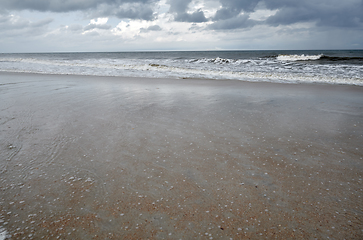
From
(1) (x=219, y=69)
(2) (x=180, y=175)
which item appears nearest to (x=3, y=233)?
(2) (x=180, y=175)

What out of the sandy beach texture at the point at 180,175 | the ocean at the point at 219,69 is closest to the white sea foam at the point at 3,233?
the sandy beach texture at the point at 180,175

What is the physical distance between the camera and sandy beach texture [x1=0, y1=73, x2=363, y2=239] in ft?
6.52

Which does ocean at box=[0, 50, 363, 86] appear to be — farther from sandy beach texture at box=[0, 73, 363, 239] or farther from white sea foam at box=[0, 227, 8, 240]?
white sea foam at box=[0, 227, 8, 240]

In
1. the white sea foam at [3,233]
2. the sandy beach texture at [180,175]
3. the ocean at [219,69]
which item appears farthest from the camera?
the ocean at [219,69]

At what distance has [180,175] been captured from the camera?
278cm

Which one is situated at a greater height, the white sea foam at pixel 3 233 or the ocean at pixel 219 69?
the ocean at pixel 219 69

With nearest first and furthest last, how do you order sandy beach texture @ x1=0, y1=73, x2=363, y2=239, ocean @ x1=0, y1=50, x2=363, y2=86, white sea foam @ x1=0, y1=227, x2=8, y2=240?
white sea foam @ x1=0, y1=227, x2=8, y2=240
sandy beach texture @ x1=0, y1=73, x2=363, y2=239
ocean @ x1=0, y1=50, x2=363, y2=86

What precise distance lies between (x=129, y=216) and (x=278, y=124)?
381 centimetres

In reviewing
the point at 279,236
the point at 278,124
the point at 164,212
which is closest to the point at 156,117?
the point at 278,124

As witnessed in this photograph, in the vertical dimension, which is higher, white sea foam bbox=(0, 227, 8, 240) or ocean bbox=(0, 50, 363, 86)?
ocean bbox=(0, 50, 363, 86)

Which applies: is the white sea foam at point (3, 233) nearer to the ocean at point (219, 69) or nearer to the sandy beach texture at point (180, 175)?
the sandy beach texture at point (180, 175)

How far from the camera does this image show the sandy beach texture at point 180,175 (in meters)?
1.99

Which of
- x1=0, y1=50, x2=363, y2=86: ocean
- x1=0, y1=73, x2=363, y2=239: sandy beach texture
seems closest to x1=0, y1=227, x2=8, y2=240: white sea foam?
x1=0, y1=73, x2=363, y2=239: sandy beach texture

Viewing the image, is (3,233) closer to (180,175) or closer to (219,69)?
(180,175)
